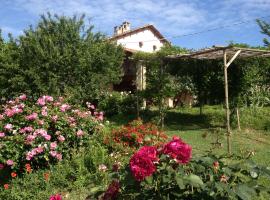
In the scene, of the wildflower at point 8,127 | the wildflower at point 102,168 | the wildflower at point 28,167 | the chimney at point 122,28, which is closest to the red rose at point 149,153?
the wildflower at point 102,168

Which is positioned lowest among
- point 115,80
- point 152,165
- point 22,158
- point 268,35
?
point 22,158

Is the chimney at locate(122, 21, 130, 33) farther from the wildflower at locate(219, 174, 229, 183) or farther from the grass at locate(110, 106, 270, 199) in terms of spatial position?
the wildflower at locate(219, 174, 229, 183)

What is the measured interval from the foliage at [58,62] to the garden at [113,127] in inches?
1.1

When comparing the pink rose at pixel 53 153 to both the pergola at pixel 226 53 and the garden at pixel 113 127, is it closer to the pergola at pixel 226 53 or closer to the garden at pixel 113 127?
the garden at pixel 113 127

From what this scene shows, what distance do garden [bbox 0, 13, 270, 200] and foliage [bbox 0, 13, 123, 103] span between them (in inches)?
1.1

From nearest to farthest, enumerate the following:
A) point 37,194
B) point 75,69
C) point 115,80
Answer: point 37,194 → point 75,69 → point 115,80

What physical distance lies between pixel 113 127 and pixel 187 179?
6026mm

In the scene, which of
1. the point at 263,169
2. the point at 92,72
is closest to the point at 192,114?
the point at 92,72

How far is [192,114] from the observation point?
16.7m

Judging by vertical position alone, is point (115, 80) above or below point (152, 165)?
above

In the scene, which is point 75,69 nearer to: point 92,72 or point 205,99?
point 92,72

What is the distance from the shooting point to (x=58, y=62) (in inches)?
451

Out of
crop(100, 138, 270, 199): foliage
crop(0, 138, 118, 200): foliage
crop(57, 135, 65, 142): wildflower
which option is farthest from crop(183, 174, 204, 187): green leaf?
crop(57, 135, 65, 142): wildflower

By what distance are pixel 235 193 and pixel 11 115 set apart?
197 inches
